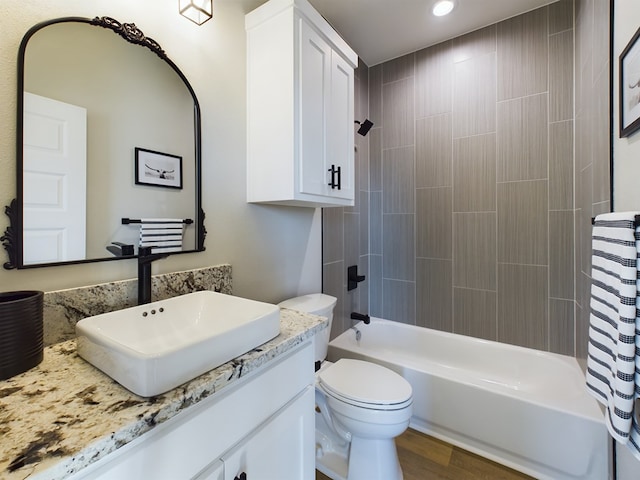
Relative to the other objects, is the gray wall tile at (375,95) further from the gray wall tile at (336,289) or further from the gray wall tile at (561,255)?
the gray wall tile at (561,255)

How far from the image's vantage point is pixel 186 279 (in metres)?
1.14

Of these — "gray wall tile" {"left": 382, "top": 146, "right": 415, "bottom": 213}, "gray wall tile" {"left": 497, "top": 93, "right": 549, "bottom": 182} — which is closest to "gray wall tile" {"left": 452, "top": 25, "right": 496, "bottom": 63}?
"gray wall tile" {"left": 497, "top": 93, "right": 549, "bottom": 182}

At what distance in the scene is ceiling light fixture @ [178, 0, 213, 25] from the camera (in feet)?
3.55

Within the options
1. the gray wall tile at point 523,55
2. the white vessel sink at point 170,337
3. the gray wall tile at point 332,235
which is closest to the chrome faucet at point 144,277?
Answer: the white vessel sink at point 170,337

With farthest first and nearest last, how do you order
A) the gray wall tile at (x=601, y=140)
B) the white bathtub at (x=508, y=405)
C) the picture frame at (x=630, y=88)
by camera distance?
the white bathtub at (x=508, y=405), the gray wall tile at (x=601, y=140), the picture frame at (x=630, y=88)

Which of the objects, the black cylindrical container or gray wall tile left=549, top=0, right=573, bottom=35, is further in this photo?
gray wall tile left=549, top=0, right=573, bottom=35

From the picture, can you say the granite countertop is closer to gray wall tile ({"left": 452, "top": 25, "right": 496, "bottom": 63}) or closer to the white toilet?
the white toilet

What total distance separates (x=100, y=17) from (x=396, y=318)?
8.32 ft

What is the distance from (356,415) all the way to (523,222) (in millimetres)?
1673

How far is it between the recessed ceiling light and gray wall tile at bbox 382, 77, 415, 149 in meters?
0.51

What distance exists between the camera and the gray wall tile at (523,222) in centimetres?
189

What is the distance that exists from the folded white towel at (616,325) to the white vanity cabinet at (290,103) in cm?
108

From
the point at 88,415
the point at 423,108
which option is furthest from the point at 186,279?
the point at 423,108

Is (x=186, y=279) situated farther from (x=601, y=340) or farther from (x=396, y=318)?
(x=396, y=318)
